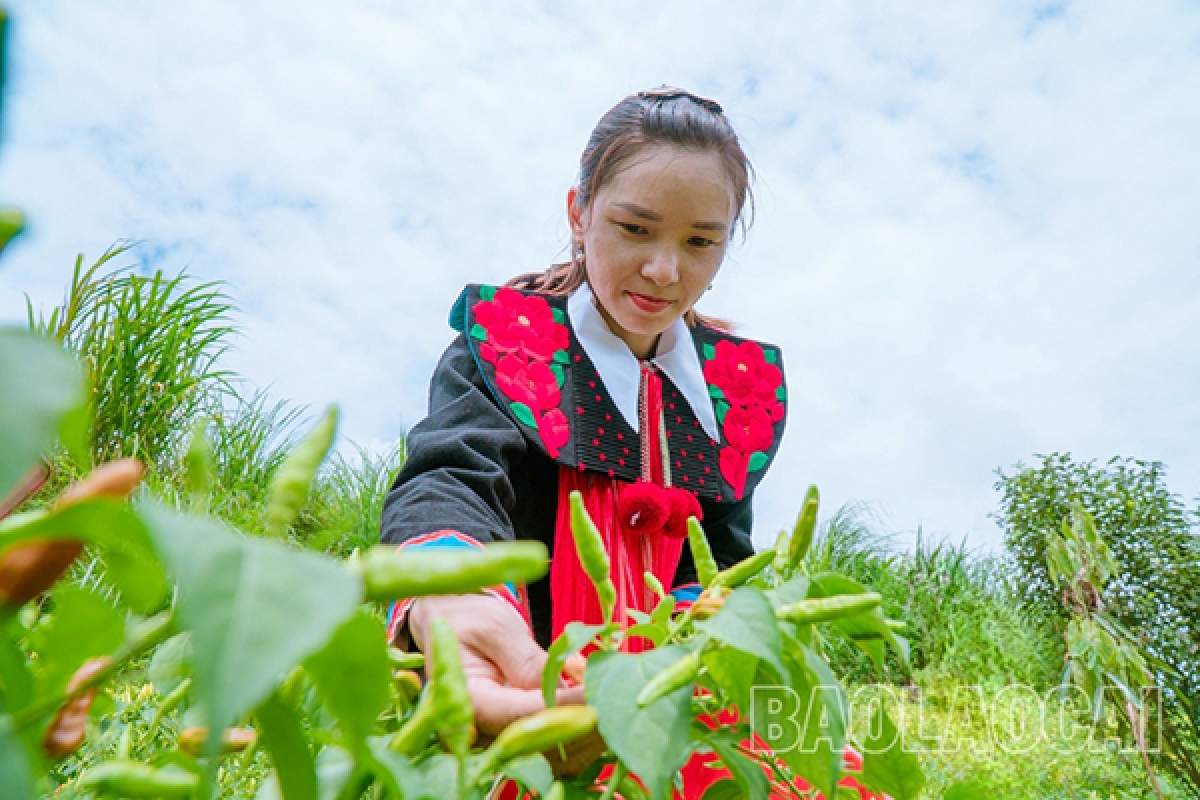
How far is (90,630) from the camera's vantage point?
0.22 metres

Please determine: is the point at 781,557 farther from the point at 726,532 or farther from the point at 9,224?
the point at 726,532

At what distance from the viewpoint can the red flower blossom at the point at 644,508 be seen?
117 cm

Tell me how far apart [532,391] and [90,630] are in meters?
0.96

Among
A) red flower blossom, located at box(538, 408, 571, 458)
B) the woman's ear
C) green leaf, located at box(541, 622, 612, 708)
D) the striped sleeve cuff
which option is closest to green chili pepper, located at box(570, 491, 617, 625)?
green leaf, located at box(541, 622, 612, 708)

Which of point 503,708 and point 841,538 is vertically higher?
point 841,538

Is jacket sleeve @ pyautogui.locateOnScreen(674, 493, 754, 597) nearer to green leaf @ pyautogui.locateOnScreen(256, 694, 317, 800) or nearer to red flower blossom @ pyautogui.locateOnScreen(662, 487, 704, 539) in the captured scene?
red flower blossom @ pyautogui.locateOnScreen(662, 487, 704, 539)

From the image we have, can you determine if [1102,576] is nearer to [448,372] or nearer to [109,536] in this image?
[448,372]

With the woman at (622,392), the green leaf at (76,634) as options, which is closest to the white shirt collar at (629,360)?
the woman at (622,392)

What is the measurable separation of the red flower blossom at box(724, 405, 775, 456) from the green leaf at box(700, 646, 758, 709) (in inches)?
43.0

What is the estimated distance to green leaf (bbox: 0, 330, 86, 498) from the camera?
5.7 inches

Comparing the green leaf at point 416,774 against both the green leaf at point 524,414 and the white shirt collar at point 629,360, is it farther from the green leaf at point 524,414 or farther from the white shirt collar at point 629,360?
the white shirt collar at point 629,360

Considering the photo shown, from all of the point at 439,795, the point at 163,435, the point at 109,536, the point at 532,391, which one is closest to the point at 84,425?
the point at 109,536

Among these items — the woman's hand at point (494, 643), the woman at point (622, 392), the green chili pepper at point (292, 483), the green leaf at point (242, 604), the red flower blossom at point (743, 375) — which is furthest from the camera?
the red flower blossom at point (743, 375)

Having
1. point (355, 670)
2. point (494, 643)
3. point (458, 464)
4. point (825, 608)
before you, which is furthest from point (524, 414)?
point (355, 670)
